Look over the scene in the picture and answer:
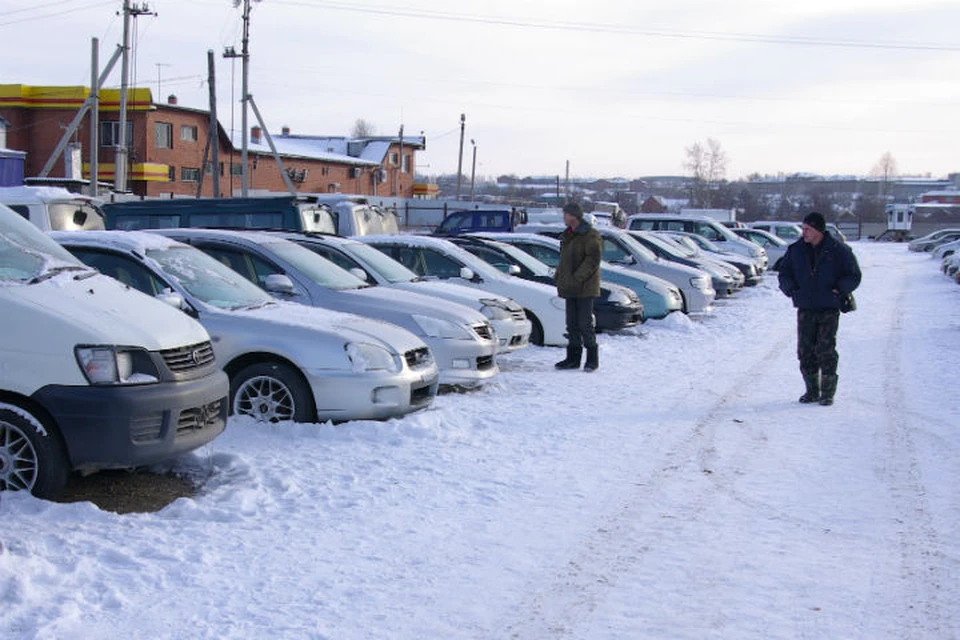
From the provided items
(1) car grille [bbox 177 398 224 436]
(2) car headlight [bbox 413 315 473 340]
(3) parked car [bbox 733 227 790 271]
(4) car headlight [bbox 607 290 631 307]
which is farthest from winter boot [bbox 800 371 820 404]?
(3) parked car [bbox 733 227 790 271]

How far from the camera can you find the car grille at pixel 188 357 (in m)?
5.73

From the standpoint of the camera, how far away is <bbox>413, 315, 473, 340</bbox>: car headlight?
9.33 metres

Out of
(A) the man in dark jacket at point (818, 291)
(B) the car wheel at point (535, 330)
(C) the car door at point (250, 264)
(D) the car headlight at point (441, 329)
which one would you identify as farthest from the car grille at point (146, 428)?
(B) the car wheel at point (535, 330)

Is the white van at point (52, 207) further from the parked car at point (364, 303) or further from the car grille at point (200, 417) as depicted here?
the car grille at point (200, 417)

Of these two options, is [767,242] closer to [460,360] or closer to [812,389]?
[812,389]

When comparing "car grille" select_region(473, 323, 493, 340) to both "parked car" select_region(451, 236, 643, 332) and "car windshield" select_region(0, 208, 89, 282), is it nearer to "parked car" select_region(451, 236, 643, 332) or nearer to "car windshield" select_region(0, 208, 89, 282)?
"parked car" select_region(451, 236, 643, 332)

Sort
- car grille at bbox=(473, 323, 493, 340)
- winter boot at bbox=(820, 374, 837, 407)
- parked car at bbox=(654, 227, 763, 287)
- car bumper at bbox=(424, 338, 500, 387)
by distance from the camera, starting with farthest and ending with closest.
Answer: parked car at bbox=(654, 227, 763, 287) < car grille at bbox=(473, 323, 493, 340) < car bumper at bbox=(424, 338, 500, 387) < winter boot at bbox=(820, 374, 837, 407)

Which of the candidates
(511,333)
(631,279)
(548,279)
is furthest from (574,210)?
(631,279)

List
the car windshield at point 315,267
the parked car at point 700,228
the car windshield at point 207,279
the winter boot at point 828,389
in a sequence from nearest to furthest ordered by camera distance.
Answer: the car windshield at point 207,279 < the winter boot at point 828,389 < the car windshield at point 315,267 < the parked car at point 700,228

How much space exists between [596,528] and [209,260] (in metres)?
4.37

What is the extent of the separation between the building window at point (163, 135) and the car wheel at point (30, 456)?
49040 millimetres

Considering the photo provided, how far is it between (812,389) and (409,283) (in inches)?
168

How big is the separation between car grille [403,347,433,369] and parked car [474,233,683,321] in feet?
25.9

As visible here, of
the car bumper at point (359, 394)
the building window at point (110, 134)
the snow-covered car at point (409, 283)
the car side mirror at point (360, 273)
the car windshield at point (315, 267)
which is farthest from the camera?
the building window at point (110, 134)
